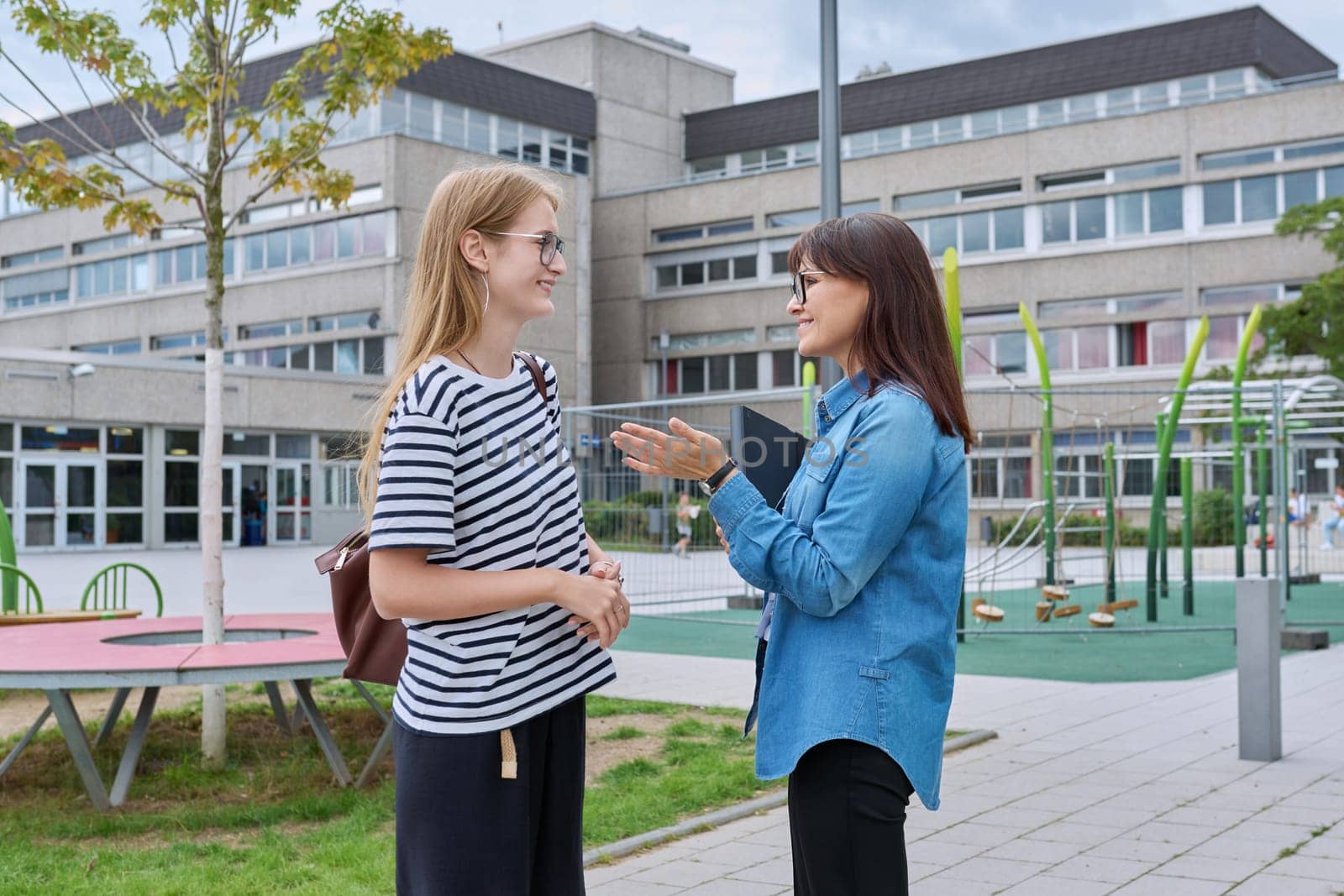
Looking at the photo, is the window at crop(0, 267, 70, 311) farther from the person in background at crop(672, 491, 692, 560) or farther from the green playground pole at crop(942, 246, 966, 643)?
the green playground pole at crop(942, 246, 966, 643)

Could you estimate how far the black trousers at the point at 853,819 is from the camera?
7.67 feet

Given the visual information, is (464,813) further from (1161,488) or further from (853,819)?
(1161,488)

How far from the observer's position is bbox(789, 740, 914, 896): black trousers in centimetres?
234

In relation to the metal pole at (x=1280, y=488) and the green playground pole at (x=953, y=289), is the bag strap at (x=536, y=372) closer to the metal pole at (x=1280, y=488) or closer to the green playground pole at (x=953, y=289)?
the green playground pole at (x=953, y=289)

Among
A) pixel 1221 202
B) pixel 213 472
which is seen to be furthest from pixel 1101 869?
pixel 1221 202

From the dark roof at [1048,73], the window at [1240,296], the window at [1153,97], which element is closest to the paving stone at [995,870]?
the window at [1240,296]

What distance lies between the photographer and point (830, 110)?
10.2 metres

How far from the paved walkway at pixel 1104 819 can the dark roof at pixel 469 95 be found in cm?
3620

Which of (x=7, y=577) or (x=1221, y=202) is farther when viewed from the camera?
(x=1221, y=202)

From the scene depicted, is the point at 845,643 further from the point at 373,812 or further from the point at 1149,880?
the point at 373,812

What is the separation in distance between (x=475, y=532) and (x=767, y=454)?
2.09 ft

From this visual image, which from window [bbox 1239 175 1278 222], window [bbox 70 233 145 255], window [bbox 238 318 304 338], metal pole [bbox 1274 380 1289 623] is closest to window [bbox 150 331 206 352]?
window [bbox 238 318 304 338]

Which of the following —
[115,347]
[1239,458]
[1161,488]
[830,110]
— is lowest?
[1161,488]

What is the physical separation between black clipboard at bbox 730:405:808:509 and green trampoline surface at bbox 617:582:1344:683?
8477 millimetres
